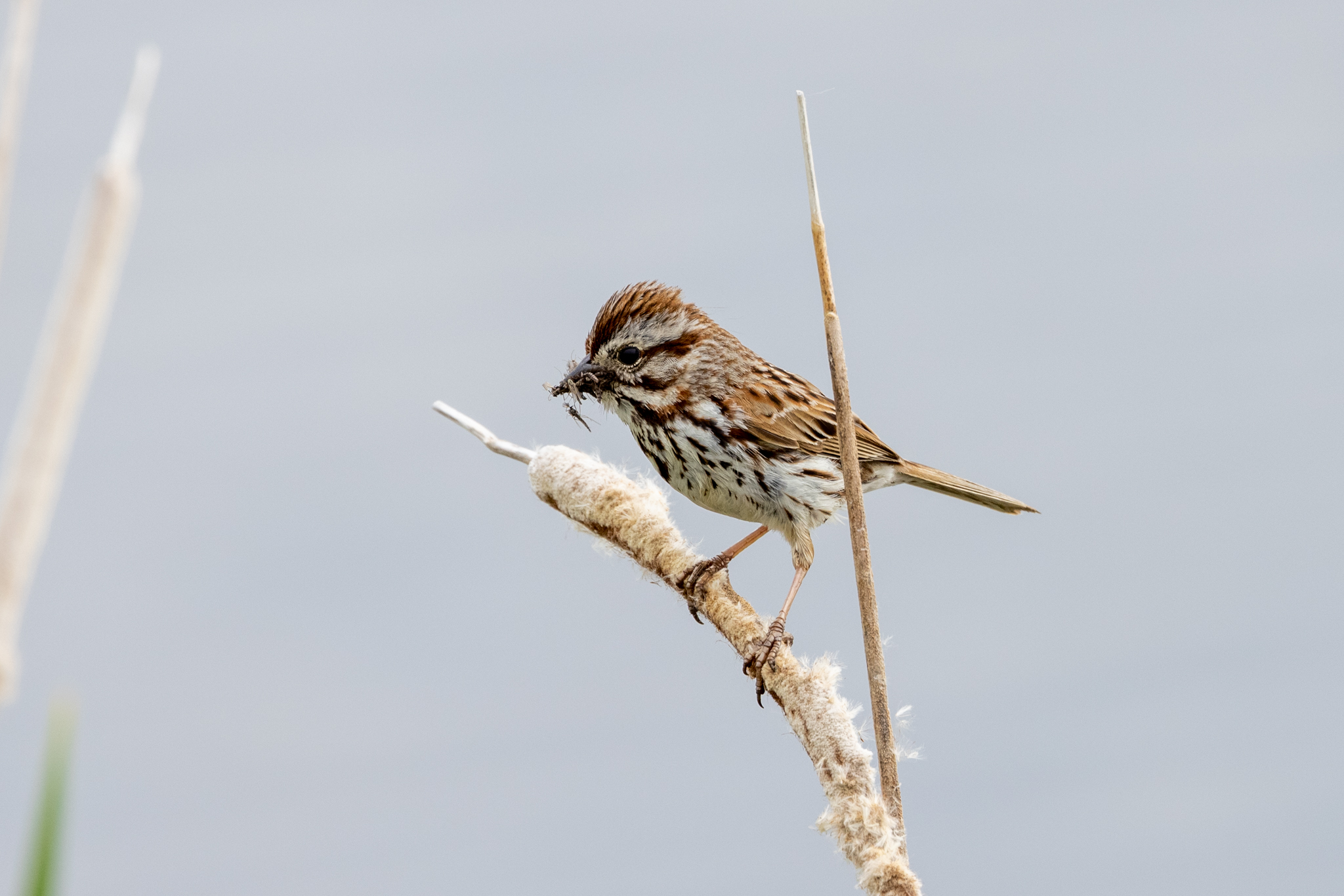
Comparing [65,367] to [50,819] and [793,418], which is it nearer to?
[50,819]

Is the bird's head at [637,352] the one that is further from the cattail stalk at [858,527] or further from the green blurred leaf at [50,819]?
the green blurred leaf at [50,819]

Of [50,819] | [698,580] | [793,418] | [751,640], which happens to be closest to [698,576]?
[698,580]

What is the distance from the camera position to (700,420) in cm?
344

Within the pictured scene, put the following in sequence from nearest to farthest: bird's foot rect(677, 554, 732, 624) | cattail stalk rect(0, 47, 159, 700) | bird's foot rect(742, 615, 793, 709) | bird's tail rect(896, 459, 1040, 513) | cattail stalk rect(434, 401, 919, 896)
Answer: cattail stalk rect(0, 47, 159, 700) → cattail stalk rect(434, 401, 919, 896) → bird's foot rect(742, 615, 793, 709) → bird's foot rect(677, 554, 732, 624) → bird's tail rect(896, 459, 1040, 513)

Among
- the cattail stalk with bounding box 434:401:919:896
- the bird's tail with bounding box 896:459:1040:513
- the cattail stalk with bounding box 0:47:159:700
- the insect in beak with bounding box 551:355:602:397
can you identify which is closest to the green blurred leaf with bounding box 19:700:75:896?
the cattail stalk with bounding box 0:47:159:700

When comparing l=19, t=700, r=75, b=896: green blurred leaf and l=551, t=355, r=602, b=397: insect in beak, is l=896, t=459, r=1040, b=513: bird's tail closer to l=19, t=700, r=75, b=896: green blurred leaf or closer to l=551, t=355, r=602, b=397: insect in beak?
l=551, t=355, r=602, b=397: insect in beak

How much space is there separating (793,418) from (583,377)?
63 cm

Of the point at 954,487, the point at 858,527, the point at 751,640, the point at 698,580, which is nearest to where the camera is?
the point at 858,527

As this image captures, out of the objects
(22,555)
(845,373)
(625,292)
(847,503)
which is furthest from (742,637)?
(22,555)

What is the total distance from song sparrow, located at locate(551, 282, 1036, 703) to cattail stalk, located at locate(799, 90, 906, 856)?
3.69 ft

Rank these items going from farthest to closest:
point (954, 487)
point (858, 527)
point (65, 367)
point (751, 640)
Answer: point (954, 487)
point (751, 640)
point (858, 527)
point (65, 367)

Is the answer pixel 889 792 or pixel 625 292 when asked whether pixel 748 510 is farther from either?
pixel 889 792

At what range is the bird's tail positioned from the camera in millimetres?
3884

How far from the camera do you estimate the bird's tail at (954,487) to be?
388cm
